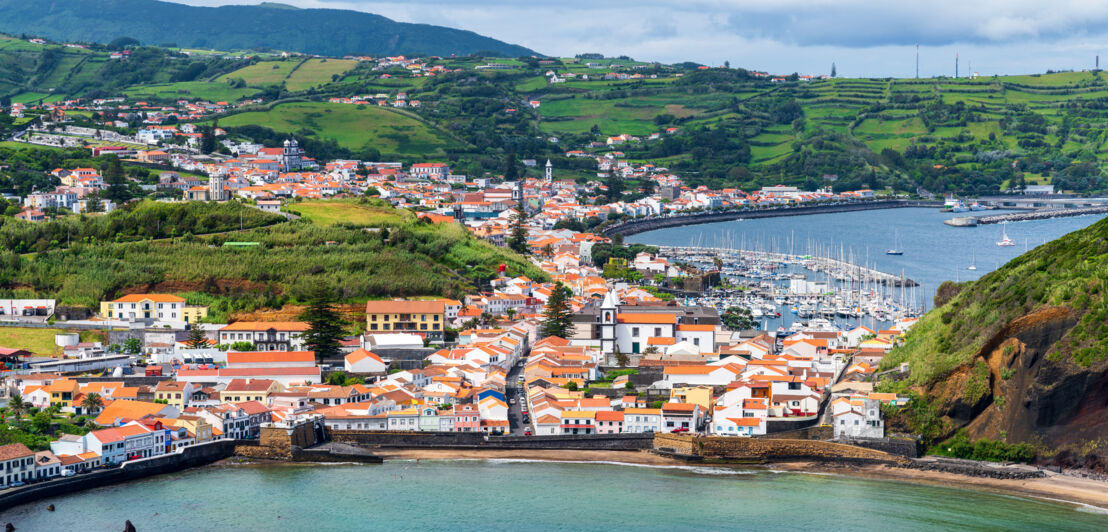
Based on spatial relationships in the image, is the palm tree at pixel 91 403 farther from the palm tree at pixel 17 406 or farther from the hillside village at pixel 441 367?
the palm tree at pixel 17 406

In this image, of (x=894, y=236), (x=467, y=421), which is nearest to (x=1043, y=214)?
(x=894, y=236)

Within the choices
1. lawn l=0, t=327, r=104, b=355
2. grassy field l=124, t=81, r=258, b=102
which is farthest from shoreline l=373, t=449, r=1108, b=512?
grassy field l=124, t=81, r=258, b=102

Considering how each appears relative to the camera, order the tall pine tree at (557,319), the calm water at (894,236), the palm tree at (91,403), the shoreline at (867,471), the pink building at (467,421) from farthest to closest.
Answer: the calm water at (894,236), the tall pine tree at (557,319), the pink building at (467,421), the palm tree at (91,403), the shoreline at (867,471)

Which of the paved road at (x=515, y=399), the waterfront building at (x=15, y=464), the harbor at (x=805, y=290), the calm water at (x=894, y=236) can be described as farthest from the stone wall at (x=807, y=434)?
the calm water at (x=894, y=236)

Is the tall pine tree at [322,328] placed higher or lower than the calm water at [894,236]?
lower

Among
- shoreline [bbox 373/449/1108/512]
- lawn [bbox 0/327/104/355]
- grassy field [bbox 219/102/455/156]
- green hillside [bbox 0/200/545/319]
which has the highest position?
grassy field [bbox 219/102/455/156]

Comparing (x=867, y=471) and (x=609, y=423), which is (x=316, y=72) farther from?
(x=867, y=471)

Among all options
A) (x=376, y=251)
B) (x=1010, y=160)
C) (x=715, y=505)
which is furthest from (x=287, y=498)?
(x=1010, y=160)

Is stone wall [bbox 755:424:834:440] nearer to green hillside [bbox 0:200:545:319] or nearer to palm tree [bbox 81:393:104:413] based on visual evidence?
palm tree [bbox 81:393:104:413]
